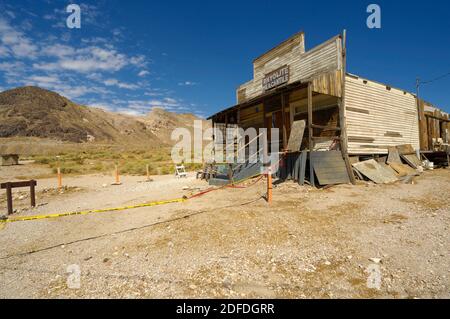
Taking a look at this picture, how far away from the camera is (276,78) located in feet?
46.8

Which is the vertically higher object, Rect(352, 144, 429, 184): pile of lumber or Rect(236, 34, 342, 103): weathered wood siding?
Rect(236, 34, 342, 103): weathered wood siding

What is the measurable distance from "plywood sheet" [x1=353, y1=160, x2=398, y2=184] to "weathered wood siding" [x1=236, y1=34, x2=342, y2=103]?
149 inches

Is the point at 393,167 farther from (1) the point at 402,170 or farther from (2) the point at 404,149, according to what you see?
(2) the point at 404,149

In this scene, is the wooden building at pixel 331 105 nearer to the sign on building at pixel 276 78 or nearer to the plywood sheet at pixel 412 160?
the sign on building at pixel 276 78

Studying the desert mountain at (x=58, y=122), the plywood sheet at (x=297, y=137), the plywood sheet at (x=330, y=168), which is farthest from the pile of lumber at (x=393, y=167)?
the desert mountain at (x=58, y=122)

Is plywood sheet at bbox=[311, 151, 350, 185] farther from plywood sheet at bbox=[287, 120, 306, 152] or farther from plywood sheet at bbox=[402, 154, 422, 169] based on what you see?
plywood sheet at bbox=[402, 154, 422, 169]

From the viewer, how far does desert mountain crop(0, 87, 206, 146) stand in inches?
2549

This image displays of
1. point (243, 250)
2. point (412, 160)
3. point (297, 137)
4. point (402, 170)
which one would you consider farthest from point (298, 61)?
point (243, 250)

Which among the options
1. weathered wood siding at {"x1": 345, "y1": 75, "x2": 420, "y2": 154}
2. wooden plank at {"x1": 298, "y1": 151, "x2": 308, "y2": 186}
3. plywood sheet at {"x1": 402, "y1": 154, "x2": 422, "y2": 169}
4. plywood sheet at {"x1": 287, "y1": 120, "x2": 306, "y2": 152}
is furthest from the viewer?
plywood sheet at {"x1": 402, "y1": 154, "x2": 422, "y2": 169}

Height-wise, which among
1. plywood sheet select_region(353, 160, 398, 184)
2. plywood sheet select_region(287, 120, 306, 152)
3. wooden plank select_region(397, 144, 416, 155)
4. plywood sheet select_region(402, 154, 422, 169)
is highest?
plywood sheet select_region(287, 120, 306, 152)

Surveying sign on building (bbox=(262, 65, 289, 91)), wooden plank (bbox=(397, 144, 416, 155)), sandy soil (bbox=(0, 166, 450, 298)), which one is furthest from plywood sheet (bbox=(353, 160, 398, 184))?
sign on building (bbox=(262, 65, 289, 91))

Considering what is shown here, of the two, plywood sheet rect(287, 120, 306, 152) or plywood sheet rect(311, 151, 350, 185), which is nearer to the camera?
plywood sheet rect(311, 151, 350, 185)

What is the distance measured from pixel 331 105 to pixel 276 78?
431cm
